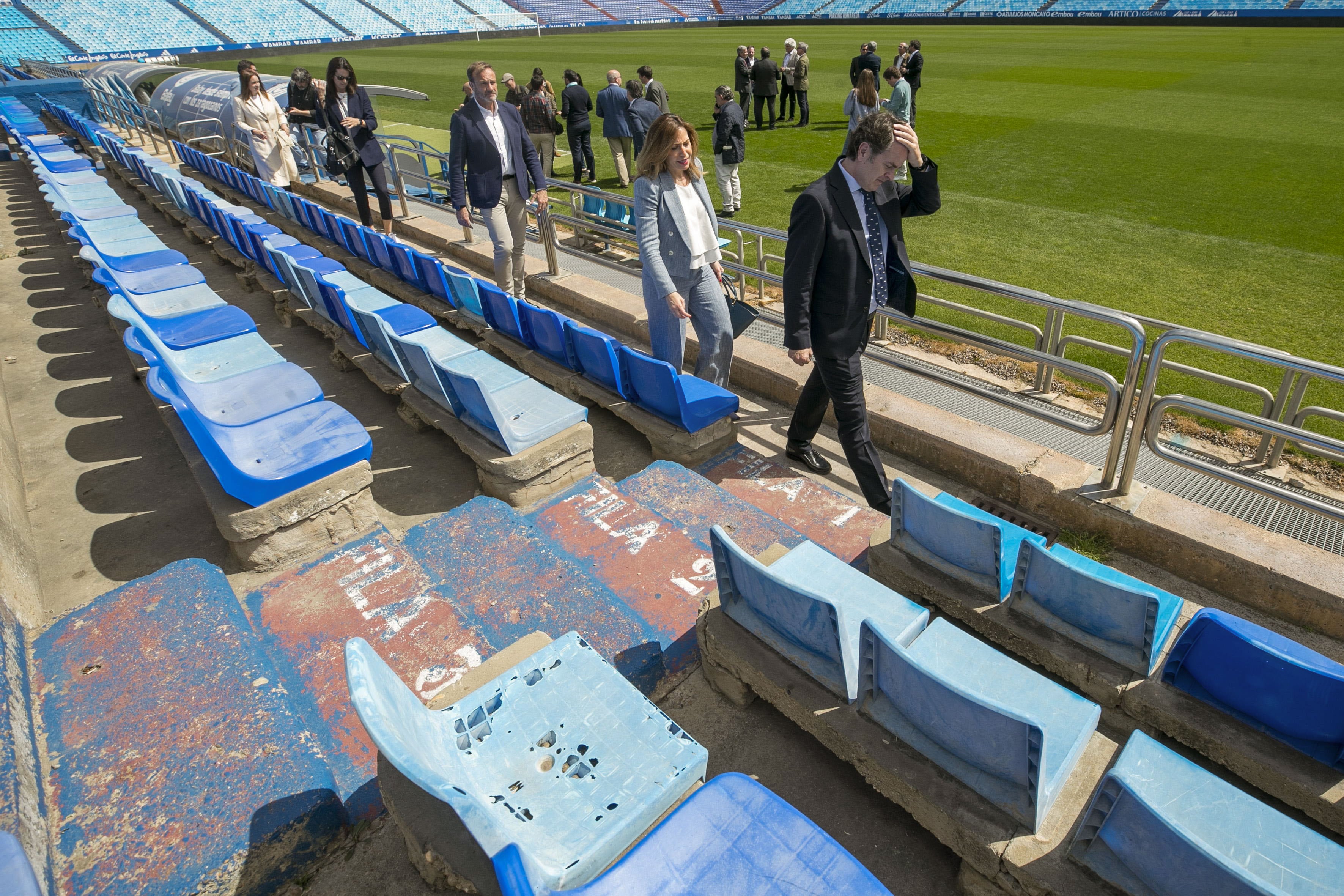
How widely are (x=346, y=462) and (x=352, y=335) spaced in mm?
2507

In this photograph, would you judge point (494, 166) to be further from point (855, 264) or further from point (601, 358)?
point (855, 264)

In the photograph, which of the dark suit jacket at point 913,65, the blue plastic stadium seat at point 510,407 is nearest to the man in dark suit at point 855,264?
the blue plastic stadium seat at point 510,407

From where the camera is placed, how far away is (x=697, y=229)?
13.9 ft

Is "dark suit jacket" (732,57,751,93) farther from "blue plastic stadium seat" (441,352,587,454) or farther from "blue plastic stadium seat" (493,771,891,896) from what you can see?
"blue plastic stadium seat" (493,771,891,896)

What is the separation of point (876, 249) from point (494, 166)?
12.6 ft

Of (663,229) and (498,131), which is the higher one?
(498,131)

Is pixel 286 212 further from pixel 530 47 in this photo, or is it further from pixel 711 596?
pixel 530 47

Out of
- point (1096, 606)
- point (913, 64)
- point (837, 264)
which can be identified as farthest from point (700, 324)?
point (913, 64)

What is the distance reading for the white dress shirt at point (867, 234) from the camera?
3.35 m

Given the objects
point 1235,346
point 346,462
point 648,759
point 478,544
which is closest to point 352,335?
point 346,462

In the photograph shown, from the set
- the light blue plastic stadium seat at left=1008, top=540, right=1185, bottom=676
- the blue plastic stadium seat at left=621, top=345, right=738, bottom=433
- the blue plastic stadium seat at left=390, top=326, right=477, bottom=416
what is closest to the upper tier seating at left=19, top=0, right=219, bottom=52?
the blue plastic stadium seat at left=390, top=326, right=477, bottom=416

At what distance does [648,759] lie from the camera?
6.59 feet

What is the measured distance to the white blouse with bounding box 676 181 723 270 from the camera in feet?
13.8

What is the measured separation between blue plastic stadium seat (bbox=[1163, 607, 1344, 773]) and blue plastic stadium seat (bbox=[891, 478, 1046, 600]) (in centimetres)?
56
